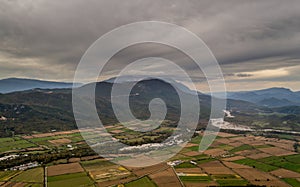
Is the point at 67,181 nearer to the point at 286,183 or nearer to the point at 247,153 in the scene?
the point at 286,183

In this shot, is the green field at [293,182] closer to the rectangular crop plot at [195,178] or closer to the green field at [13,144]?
the rectangular crop plot at [195,178]

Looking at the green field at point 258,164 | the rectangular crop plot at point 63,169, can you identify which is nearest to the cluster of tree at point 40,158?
the rectangular crop plot at point 63,169

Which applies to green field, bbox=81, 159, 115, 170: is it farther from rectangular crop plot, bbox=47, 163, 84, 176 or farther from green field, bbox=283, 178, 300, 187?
green field, bbox=283, 178, 300, 187

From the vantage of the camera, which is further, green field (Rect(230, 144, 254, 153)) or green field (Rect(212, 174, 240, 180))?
green field (Rect(230, 144, 254, 153))

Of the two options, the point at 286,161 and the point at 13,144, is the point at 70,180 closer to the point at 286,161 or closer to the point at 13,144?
the point at 286,161

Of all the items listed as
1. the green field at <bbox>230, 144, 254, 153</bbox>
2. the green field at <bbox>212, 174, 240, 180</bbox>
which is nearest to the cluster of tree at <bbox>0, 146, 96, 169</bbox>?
the green field at <bbox>212, 174, 240, 180</bbox>

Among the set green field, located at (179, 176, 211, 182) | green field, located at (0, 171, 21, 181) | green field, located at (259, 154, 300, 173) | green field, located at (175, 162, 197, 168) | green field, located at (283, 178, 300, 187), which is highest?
green field, located at (0, 171, 21, 181)
